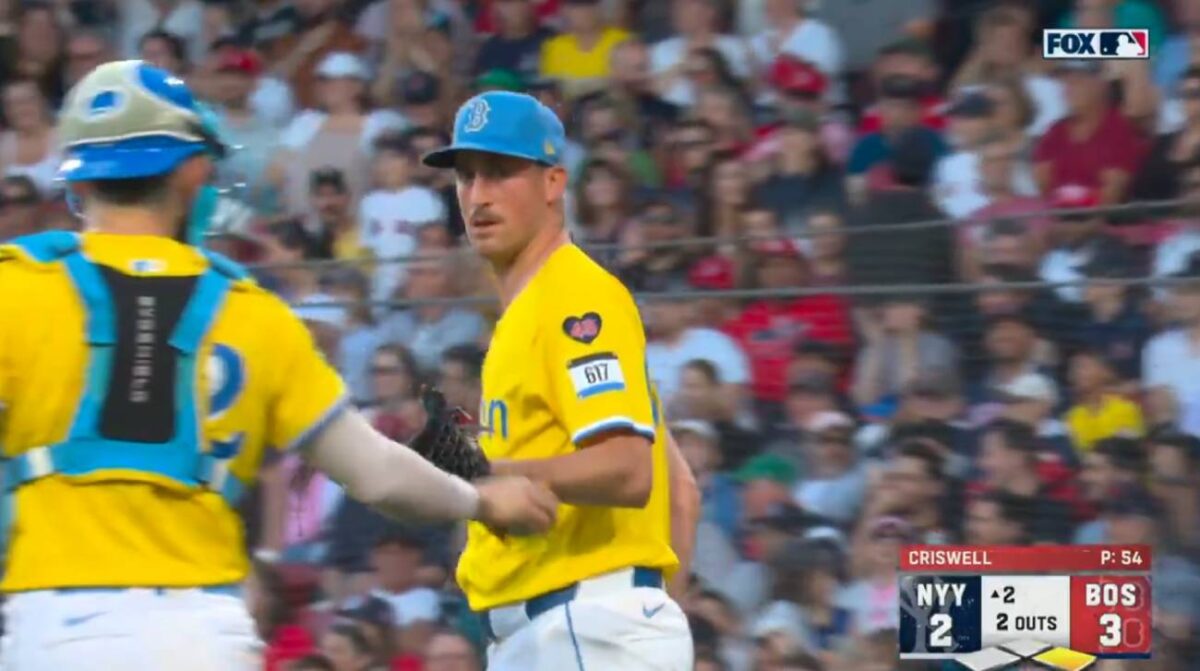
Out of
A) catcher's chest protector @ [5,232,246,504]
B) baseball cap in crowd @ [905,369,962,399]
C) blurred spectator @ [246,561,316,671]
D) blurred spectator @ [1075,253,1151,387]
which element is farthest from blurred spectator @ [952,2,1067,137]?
catcher's chest protector @ [5,232,246,504]

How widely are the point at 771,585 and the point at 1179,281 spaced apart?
1.56 meters

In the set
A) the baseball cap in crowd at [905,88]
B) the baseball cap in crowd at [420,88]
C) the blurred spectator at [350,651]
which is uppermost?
the baseball cap in crowd at [420,88]

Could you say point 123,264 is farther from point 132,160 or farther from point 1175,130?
point 1175,130

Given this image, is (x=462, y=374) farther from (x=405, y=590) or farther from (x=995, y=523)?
(x=995, y=523)

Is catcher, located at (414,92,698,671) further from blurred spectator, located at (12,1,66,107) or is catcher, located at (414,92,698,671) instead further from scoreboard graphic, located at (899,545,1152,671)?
blurred spectator, located at (12,1,66,107)

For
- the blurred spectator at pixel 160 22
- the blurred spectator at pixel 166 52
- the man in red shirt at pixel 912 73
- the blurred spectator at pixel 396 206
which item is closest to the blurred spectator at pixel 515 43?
the blurred spectator at pixel 396 206

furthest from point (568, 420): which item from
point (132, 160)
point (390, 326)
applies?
point (390, 326)

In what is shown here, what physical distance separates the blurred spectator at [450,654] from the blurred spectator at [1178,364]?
7.34 feet

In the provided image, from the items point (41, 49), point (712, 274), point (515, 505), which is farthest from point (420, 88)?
point (515, 505)

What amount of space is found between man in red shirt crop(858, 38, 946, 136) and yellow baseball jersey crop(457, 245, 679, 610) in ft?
13.0

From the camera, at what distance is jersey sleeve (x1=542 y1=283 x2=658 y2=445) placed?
14.4ft

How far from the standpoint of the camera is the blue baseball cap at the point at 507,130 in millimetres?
4703

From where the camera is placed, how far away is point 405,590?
23.8ft

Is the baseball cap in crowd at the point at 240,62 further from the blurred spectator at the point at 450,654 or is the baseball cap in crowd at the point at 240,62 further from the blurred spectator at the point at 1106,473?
the blurred spectator at the point at 1106,473
